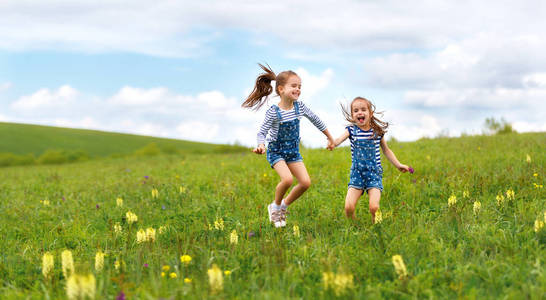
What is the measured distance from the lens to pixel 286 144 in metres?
6.19

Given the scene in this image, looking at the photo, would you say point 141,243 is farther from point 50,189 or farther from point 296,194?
point 50,189

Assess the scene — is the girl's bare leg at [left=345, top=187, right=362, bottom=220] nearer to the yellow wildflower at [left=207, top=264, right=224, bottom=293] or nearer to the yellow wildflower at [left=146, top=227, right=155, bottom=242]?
the yellow wildflower at [left=146, top=227, right=155, bottom=242]

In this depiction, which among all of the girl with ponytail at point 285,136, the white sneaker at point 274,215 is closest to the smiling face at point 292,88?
the girl with ponytail at point 285,136

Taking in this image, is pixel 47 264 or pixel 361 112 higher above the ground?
pixel 361 112

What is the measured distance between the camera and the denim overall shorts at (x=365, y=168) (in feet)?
19.0

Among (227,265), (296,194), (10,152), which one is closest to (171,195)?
(296,194)

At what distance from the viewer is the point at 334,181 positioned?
8.27m

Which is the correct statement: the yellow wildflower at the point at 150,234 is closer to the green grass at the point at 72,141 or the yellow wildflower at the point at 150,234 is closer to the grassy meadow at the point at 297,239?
the grassy meadow at the point at 297,239

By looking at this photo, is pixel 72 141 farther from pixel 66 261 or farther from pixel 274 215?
pixel 66 261

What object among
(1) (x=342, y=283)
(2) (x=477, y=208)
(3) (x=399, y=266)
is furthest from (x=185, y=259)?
(2) (x=477, y=208)

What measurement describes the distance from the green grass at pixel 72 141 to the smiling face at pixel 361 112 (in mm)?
33527

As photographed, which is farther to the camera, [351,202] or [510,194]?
[510,194]

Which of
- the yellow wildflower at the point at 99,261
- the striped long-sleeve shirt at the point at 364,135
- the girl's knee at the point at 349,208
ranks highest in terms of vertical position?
the striped long-sleeve shirt at the point at 364,135

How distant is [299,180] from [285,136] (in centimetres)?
67
